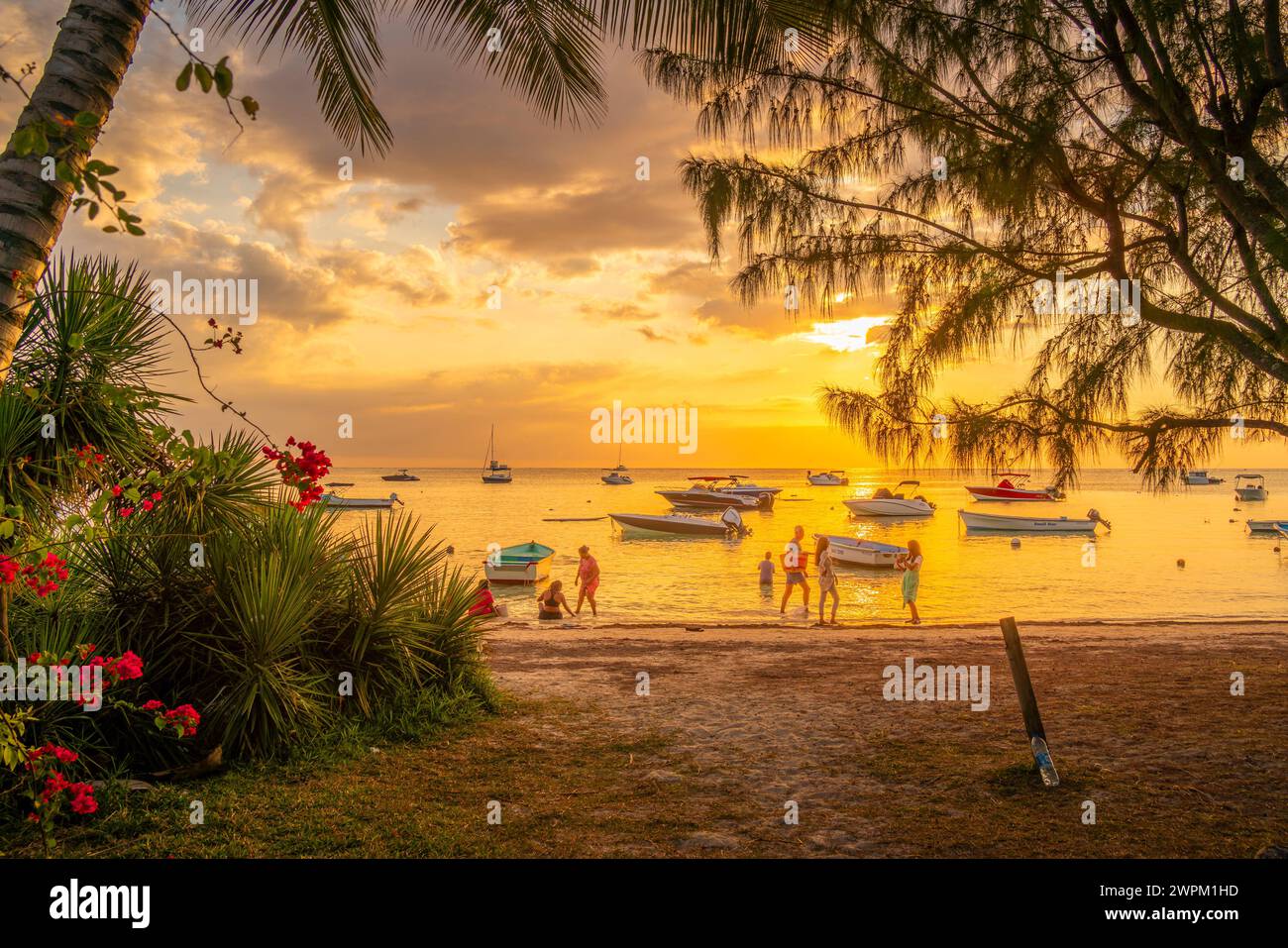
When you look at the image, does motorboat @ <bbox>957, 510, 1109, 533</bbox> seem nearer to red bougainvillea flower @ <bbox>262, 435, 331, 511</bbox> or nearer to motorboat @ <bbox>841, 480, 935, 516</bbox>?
motorboat @ <bbox>841, 480, 935, 516</bbox>

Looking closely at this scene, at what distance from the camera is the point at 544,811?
536cm

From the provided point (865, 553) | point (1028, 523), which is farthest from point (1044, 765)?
point (1028, 523)

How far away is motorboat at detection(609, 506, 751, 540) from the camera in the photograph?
48844 mm

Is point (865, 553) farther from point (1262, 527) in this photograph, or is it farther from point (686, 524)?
point (1262, 527)

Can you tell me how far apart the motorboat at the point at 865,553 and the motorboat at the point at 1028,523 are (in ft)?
78.7

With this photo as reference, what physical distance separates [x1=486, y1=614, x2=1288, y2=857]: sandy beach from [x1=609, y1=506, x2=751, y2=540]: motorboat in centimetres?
3566

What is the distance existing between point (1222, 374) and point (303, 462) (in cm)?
713

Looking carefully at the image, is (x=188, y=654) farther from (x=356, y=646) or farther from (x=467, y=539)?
(x=467, y=539)

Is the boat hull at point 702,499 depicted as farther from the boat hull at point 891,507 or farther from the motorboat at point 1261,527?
the motorboat at point 1261,527

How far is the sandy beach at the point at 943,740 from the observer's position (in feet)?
16.5

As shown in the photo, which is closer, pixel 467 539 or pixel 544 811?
pixel 544 811

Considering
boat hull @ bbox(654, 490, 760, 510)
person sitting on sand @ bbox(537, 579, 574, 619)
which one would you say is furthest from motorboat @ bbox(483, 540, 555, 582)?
boat hull @ bbox(654, 490, 760, 510)

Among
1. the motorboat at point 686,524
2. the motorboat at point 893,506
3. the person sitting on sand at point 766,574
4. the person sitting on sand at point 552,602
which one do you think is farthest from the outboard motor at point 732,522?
the person sitting on sand at point 552,602
